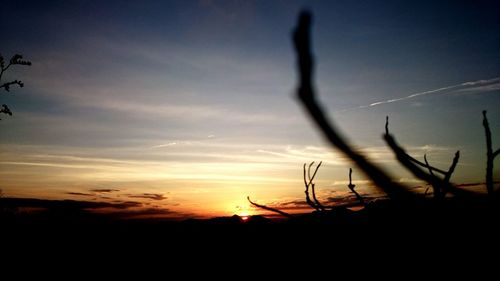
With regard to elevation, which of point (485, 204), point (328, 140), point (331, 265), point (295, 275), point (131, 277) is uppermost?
point (328, 140)

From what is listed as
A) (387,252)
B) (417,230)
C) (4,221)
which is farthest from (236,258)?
(4,221)

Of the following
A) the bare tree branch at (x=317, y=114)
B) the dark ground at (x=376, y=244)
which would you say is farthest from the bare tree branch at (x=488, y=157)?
the bare tree branch at (x=317, y=114)

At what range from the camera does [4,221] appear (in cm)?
2461

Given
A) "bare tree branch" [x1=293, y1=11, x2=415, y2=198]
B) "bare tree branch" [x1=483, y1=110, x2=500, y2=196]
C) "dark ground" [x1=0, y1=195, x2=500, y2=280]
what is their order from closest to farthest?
1. "bare tree branch" [x1=293, y1=11, x2=415, y2=198]
2. "bare tree branch" [x1=483, y1=110, x2=500, y2=196]
3. "dark ground" [x1=0, y1=195, x2=500, y2=280]

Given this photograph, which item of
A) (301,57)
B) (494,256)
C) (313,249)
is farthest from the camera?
(313,249)

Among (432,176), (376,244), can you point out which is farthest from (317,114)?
(376,244)

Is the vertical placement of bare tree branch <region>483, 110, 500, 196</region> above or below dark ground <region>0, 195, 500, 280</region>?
above

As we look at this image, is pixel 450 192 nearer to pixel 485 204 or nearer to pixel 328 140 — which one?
pixel 485 204

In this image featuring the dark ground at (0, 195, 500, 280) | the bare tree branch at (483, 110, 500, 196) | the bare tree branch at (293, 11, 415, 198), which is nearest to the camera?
the bare tree branch at (293, 11, 415, 198)

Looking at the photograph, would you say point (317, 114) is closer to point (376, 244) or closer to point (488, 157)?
Result: point (488, 157)

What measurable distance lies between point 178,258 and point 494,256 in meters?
16.2

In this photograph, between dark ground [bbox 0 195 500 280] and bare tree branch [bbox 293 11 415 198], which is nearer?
bare tree branch [bbox 293 11 415 198]

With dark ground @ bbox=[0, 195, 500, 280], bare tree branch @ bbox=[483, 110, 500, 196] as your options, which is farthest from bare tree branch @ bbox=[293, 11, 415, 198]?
bare tree branch @ bbox=[483, 110, 500, 196]

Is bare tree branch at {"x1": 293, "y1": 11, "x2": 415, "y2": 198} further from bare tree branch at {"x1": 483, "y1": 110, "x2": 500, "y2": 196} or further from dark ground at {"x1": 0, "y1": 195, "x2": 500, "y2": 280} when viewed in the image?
bare tree branch at {"x1": 483, "y1": 110, "x2": 500, "y2": 196}
